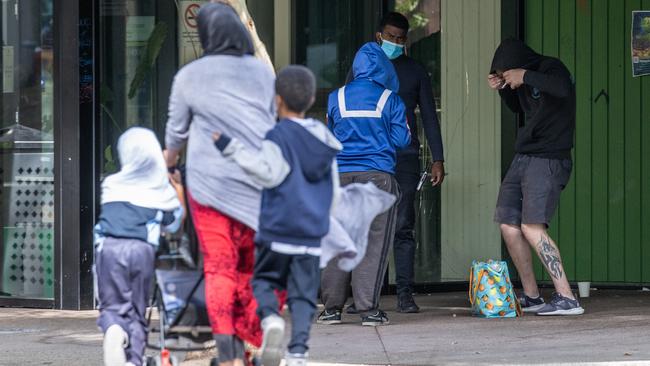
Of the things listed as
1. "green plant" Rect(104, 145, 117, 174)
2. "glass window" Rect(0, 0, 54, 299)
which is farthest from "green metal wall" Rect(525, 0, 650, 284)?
"glass window" Rect(0, 0, 54, 299)

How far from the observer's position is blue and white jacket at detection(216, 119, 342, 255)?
18.8 feet

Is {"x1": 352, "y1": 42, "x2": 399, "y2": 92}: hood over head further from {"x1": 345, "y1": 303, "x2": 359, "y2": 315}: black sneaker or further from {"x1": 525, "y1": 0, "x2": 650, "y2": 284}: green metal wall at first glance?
{"x1": 525, "y1": 0, "x2": 650, "y2": 284}: green metal wall

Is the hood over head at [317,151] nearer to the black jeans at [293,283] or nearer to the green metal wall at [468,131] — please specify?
the black jeans at [293,283]

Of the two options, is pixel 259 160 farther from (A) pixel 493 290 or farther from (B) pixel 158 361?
(A) pixel 493 290

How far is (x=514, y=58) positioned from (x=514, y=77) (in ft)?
0.57

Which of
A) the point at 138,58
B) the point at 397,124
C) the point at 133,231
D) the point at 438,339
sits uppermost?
the point at 138,58

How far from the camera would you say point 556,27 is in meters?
11.1

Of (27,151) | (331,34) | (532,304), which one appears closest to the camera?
(532,304)

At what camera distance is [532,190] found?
930 centimetres

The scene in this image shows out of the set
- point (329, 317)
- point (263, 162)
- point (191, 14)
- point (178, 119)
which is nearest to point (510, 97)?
point (329, 317)

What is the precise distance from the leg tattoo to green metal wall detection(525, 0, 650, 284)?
72.4 inches

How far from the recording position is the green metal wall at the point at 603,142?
36.3 feet

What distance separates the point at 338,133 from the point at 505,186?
1.40m

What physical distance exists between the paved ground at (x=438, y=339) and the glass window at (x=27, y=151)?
352 mm
